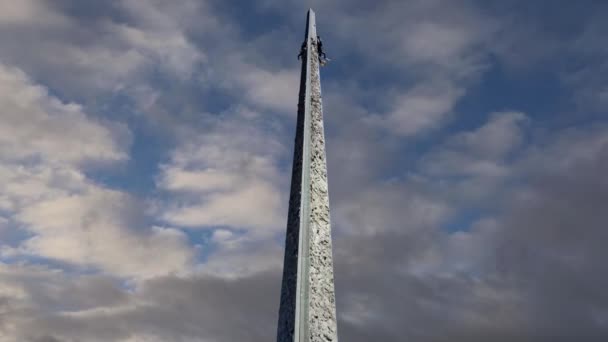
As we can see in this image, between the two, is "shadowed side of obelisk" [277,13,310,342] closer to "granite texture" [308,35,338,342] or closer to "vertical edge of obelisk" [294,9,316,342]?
"vertical edge of obelisk" [294,9,316,342]

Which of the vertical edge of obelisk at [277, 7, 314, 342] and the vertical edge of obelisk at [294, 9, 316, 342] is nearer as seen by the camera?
the vertical edge of obelisk at [294, 9, 316, 342]

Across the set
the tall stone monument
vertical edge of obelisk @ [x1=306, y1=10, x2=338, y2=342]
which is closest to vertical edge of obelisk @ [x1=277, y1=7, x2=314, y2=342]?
the tall stone monument

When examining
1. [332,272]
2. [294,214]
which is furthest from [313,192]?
[332,272]

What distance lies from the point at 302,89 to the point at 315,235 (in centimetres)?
362

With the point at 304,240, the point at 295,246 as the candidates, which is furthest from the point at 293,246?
the point at 304,240

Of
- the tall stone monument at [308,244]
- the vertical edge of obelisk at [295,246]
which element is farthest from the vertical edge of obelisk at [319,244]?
the vertical edge of obelisk at [295,246]

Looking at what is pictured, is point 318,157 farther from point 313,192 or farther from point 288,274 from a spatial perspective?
point 288,274

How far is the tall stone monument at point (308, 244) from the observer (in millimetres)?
10055

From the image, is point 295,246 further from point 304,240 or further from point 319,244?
point 319,244

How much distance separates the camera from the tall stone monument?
10.1m

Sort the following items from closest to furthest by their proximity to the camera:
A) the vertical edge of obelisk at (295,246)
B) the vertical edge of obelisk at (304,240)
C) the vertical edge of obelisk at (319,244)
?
the vertical edge of obelisk at (304,240) → the vertical edge of obelisk at (295,246) → the vertical edge of obelisk at (319,244)

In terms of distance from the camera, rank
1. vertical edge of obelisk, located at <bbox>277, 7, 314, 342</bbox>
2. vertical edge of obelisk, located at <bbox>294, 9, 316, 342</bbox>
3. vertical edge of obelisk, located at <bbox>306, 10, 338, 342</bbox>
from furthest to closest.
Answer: vertical edge of obelisk, located at <bbox>306, 10, 338, 342</bbox> < vertical edge of obelisk, located at <bbox>277, 7, 314, 342</bbox> < vertical edge of obelisk, located at <bbox>294, 9, 316, 342</bbox>

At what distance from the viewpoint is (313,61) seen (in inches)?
532

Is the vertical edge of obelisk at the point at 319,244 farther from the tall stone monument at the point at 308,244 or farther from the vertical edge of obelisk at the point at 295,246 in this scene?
the vertical edge of obelisk at the point at 295,246
